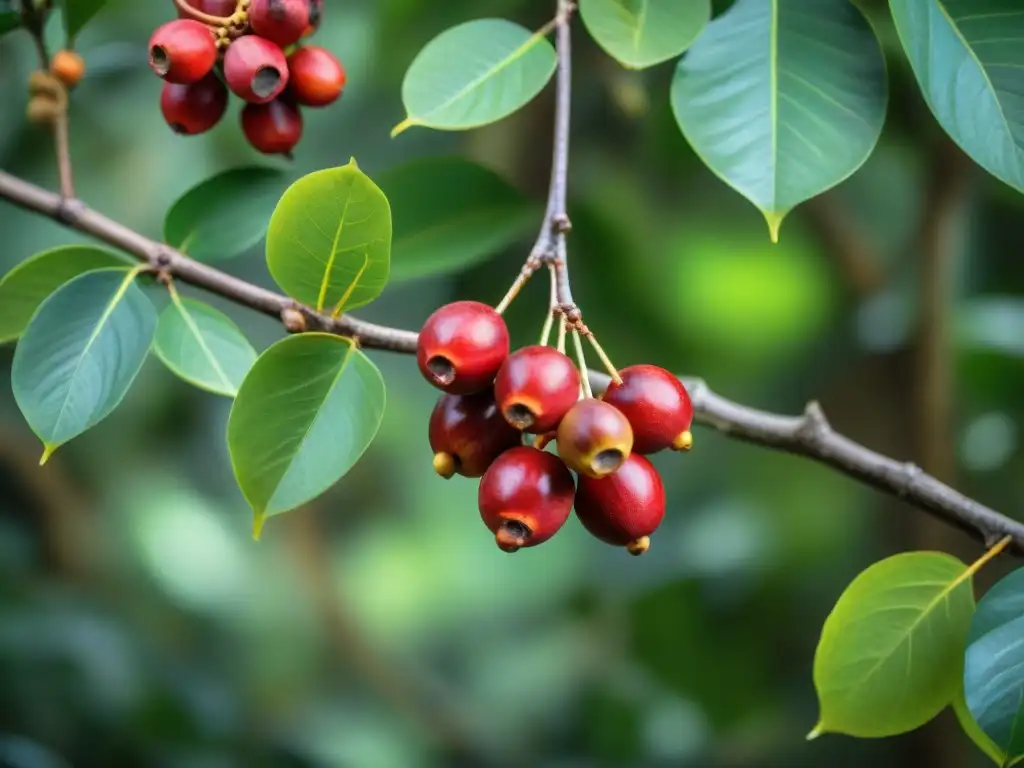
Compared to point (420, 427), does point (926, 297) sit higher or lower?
higher

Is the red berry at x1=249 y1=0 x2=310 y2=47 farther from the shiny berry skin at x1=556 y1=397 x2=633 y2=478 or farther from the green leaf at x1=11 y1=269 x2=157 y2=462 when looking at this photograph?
the shiny berry skin at x1=556 y1=397 x2=633 y2=478

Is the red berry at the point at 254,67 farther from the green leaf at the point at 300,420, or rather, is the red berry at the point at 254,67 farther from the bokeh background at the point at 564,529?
the bokeh background at the point at 564,529

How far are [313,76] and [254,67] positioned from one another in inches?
2.1

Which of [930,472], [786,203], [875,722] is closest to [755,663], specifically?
[930,472]

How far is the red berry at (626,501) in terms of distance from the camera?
1.57 ft

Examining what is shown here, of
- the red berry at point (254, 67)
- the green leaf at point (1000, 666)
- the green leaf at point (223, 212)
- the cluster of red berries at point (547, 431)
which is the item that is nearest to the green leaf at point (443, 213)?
the green leaf at point (223, 212)

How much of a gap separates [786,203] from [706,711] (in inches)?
41.4

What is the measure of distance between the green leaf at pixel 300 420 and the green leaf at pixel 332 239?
0.03 m

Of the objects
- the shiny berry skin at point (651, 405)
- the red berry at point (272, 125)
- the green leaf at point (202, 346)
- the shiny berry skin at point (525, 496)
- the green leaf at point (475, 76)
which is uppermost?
the green leaf at point (475, 76)

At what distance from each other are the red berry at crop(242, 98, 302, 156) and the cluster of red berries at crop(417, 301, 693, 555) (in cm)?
23

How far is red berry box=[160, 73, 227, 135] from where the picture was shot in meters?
0.64

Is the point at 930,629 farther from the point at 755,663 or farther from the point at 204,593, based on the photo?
the point at 204,593

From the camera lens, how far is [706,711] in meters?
1.44

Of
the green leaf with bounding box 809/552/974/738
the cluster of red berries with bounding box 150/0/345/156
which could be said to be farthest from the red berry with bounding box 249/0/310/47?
the green leaf with bounding box 809/552/974/738
